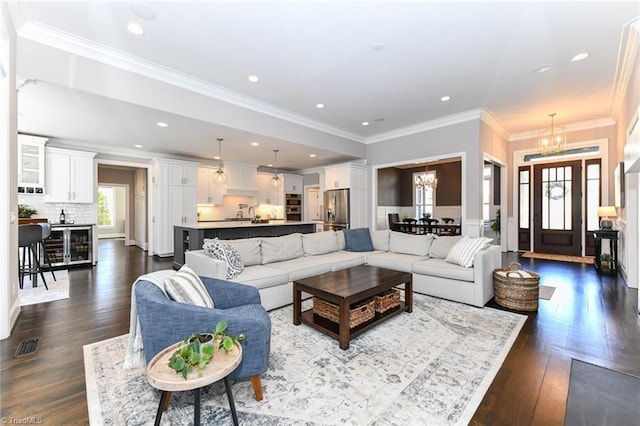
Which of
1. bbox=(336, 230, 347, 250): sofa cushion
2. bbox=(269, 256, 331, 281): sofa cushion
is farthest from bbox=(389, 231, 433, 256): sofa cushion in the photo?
bbox=(269, 256, 331, 281): sofa cushion

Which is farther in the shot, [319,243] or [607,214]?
[607,214]

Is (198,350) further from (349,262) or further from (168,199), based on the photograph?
(168,199)

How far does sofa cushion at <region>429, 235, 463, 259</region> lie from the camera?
14.0 ft

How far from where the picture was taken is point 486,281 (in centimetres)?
364

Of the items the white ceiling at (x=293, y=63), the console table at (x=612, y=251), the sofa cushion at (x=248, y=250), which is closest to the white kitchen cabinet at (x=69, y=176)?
the white ceiling at (x=293, y=63)

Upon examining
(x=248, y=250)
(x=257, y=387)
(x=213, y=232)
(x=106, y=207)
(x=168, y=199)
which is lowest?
(x=257, y=387)

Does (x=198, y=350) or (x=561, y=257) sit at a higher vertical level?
(x=198, y=350)

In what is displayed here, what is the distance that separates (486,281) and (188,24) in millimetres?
4548

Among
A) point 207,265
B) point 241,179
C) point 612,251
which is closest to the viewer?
point 207,265

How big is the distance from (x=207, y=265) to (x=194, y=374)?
2159 mm

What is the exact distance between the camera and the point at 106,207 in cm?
1181

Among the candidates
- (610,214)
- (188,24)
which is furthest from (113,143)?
(610,214)

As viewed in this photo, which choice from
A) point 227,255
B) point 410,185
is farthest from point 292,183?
point 227,255

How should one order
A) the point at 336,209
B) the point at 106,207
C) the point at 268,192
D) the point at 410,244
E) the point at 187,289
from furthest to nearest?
the point at 106,207, the point at 268,192, the point at 336,209, the point at 410,244, the point at 187,289
